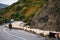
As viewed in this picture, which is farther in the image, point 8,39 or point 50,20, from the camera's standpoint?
point 50,20

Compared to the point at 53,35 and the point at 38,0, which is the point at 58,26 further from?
A: the point at 38,0

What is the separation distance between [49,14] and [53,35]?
60.9 ft

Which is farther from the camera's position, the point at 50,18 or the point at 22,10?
the point at 22,10

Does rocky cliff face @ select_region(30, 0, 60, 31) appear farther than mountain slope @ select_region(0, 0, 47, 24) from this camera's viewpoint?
No

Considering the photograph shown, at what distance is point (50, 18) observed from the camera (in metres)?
71.6

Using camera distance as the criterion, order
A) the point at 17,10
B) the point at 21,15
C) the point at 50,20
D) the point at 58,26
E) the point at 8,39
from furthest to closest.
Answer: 1. the point at 17,10
2. the point at 21,15
3. the point at 50,20
4. the point at 58,26
5. the point at 8,39

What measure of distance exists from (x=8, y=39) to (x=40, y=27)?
20.5 m

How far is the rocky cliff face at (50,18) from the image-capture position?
223 ft

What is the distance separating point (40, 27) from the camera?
73000 mm

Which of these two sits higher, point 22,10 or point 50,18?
point 22,10

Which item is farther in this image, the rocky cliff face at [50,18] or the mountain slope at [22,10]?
the mountain slope at [22,10]

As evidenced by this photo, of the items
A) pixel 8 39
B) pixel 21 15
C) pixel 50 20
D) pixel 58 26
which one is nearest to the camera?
pixel 8 39

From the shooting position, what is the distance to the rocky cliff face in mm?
68088

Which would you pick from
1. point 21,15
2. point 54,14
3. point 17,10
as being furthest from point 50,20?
point 17,10
